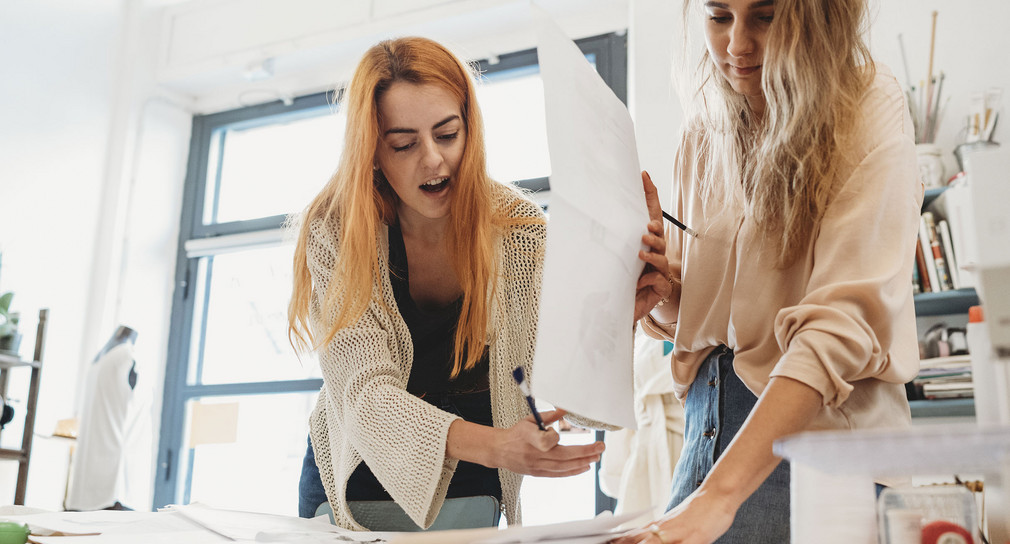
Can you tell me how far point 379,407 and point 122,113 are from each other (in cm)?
391

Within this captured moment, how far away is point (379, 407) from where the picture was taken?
3.19 ft

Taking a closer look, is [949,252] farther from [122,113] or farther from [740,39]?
[122,113]

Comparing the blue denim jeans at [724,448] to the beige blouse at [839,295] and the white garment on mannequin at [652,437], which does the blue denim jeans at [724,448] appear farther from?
the white garment on mannequin at [652,437]

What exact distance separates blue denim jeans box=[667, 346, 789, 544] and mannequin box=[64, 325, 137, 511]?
2.98m

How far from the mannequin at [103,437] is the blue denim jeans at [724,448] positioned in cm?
298

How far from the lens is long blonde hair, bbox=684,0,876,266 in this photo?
32.2 inches

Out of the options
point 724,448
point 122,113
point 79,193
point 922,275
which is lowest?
point 724,448

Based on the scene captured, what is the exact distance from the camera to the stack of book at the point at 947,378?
2146 millimetres

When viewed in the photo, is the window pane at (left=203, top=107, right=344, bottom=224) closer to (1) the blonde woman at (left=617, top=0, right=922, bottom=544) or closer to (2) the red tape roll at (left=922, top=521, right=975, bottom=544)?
(1) the blonde woman at (left=617, top=0, right=922, bottom=544)

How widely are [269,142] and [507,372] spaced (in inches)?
145

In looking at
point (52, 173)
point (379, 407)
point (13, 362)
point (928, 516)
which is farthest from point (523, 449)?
point (52, 173)

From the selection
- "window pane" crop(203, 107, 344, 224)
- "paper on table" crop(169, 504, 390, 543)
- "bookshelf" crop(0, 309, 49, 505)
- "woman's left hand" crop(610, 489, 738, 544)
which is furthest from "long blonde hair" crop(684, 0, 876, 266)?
"window pane" crop(203, 107, 344, 224)

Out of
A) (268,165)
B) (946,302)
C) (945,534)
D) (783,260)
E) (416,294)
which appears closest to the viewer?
(945,534)

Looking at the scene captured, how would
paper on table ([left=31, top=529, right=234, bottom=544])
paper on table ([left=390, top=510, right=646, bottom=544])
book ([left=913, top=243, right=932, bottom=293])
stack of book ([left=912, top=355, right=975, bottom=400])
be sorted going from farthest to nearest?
book ([left=913, top=243, right=932, bottom=293]) < stack of book ([left=912, top=355, right=975, bottom=400]) < paper on table ([left=31, top=529, right=234, bottom=544]) < paper on table ([left=390, top=510, right=646, bottom=544])
